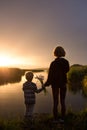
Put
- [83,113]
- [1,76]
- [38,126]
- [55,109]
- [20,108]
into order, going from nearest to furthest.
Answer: [38,126], [55,109], [83,113], [20,108], [1,76]

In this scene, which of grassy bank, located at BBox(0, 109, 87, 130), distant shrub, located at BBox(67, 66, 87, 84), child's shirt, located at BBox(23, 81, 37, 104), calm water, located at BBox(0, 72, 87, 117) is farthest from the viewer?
distant shrub, located at BBox(67, 66, 87, 84)

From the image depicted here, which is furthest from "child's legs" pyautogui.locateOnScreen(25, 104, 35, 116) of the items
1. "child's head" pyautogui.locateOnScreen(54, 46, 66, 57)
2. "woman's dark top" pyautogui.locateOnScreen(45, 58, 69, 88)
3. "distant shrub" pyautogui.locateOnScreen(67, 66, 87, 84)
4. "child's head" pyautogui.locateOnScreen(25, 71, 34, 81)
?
"distant shrub" pyautogui.locateOnScreen(67, 66, 87, 84)

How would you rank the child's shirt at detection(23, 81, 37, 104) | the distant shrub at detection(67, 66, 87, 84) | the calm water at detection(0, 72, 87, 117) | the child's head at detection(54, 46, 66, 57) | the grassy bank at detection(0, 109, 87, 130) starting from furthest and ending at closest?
the distant shrub at detection(67, 66, 87, 84) → the calm water at detection(0, 72, 87, 117) → the child's head at detection(54, 46, 66, 57) → the child's shirt at detection(23, 81, 37, 104) → the grassy bank at detection(0, 109, 87, 130)

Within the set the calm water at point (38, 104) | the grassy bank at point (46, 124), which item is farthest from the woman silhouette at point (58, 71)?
the calm water at point (38, 104)

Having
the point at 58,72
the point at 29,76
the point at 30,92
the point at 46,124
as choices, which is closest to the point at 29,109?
the point at 30,92

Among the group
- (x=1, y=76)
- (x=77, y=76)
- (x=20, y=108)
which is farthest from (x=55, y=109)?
(x=1, y=76)

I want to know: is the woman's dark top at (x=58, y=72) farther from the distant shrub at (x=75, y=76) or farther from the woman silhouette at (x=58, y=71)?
the distant shrub at (x=75, y=76)

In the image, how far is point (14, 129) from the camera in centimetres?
895

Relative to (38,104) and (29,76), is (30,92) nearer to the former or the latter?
(29,76)

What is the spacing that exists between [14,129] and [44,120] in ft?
6.09

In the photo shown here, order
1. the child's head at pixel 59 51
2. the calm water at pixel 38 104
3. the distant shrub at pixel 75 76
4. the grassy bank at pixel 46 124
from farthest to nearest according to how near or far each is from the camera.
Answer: the distant shrub at pixel 75 76 < the calm water at pixel 38 104 < the child's head at pixel 59 51 < the grassy bank at pixel 46 124

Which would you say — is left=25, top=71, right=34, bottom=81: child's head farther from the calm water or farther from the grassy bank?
the calm water

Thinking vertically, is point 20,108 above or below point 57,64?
below

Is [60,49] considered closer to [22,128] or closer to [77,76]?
[22,128]
